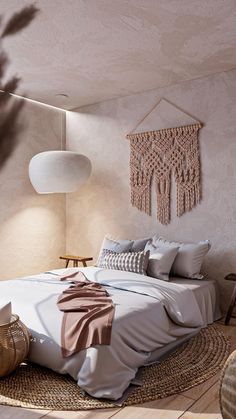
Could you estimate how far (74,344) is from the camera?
243 cm

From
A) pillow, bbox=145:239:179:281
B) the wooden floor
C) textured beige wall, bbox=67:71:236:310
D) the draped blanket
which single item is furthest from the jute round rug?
the draped blanket

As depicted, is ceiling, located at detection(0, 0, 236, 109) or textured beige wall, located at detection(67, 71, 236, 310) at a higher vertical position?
ceiling, located at detection(0, 0, 236, 109)

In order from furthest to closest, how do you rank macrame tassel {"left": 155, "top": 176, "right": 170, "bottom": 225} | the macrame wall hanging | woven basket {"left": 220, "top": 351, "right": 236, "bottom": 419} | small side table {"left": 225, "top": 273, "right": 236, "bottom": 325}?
macrame tassel {"left": 155, "top": 176, "right": 170, "bottom": 225}, the macrame wall hanging, small side table {"left": 225, "top": 273, "right": 236, "bottom": 325}, woven basket {"left": 220, "top": 351, "right": 236, "bottom": 419}

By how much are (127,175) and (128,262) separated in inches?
57.5

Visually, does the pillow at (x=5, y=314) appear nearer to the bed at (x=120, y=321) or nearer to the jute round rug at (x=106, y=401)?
the bed at (x=120, y=321)

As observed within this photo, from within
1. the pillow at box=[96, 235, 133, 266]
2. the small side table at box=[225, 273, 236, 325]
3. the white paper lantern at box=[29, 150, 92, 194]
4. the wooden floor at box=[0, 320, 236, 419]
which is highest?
the white paper lantern at box=[29, 150, 92, 194]

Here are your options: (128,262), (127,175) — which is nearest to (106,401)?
(128,262)

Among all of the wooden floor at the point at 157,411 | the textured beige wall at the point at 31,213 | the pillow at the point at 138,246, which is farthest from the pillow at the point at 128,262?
the wooden floor at the point at 157,411

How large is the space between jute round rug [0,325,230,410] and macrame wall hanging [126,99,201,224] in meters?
1.83

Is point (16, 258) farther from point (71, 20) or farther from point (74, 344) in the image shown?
point (71, 20)

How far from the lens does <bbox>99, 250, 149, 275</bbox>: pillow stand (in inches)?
148

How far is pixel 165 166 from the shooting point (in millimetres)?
4496

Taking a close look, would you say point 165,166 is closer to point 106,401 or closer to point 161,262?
point 161,262

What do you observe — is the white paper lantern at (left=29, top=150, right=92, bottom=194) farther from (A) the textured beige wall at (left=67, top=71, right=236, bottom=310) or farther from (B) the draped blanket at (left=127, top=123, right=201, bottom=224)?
(A) the textured beige wall at (left=67, top=71, right=236, bottom=310)
